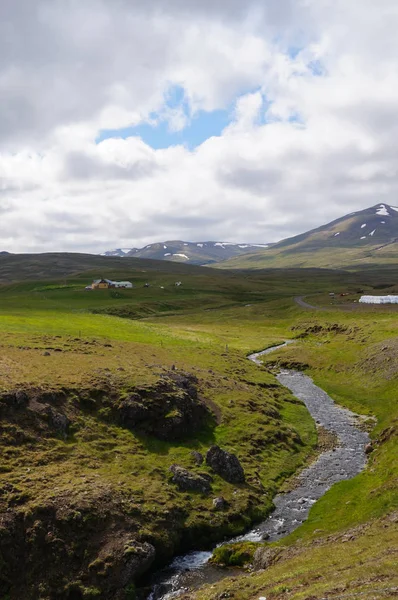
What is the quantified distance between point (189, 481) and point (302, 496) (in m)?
10.9

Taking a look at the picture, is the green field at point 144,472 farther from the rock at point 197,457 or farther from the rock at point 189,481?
the rock at point 189,481

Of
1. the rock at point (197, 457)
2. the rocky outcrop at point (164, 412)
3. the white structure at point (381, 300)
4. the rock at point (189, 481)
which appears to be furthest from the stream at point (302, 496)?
the white structure at point (381, 300)

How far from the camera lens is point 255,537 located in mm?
37688

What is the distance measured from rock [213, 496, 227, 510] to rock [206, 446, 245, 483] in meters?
3.83

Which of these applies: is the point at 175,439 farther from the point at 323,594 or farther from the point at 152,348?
the point at 152,348

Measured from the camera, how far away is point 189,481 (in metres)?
42.5

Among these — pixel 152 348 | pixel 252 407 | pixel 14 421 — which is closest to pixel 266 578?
pixel 14 421

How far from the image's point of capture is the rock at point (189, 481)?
1660 inches

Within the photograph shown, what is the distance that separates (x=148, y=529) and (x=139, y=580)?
3807 mm

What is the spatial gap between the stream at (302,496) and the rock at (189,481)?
580cm

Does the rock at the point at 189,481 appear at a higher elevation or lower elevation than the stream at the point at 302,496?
A: higher

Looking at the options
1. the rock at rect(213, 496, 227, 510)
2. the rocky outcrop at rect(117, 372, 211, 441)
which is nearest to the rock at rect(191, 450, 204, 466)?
the rocky outcrop at rect(117, 372, 211, 441)

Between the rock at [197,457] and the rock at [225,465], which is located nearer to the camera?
the rock at [225,465]

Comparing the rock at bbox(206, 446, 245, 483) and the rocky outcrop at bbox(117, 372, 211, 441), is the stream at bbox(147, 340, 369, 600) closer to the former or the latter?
the rock at bbox(206, 446, 245, 483)
